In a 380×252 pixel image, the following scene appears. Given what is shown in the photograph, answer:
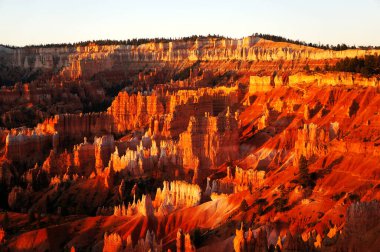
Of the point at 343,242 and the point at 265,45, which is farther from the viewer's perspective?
the point at 265,45

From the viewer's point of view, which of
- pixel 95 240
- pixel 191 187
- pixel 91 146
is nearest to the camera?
pixel 95 240

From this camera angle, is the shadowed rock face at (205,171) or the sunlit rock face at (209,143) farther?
the sunlit rock face at (209,143)

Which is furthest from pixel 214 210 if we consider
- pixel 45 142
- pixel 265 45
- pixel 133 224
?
pixel 265 45

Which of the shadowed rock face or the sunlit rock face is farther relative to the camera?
the sunlit rock face

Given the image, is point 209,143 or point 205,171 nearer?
point 205,171

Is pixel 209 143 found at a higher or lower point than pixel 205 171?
higher

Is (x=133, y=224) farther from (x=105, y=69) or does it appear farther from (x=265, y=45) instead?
(x=105, y=69)

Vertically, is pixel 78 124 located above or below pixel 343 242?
below

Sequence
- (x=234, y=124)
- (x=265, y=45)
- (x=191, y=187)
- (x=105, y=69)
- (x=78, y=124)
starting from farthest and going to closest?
(x=105, y=69) < (x=265, y=45) < (x=78, y=124) < (x=234, y=124) < (x=191, y=187)
